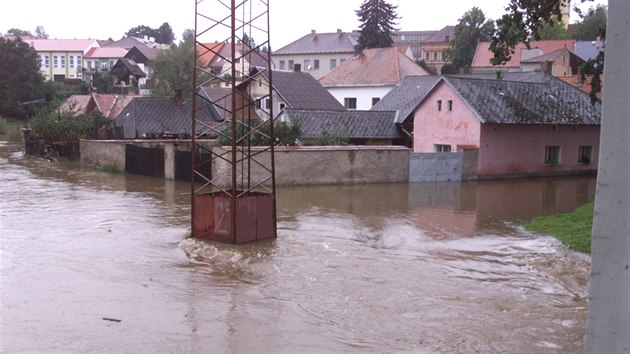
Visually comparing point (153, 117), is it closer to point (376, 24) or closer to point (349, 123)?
point (349, 123)

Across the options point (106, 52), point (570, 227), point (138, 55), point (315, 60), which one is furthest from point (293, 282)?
point (106, 52)

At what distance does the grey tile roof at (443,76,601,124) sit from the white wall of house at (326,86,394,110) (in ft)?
56.8

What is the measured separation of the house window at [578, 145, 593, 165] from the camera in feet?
Answer: 111

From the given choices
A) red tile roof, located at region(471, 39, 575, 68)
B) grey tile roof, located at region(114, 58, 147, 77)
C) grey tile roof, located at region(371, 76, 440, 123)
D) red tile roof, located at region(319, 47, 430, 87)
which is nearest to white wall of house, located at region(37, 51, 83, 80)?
grey tile roof, located at region(114, 58, 147, 77)

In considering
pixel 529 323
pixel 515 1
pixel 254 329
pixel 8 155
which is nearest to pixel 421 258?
pixel 529 323

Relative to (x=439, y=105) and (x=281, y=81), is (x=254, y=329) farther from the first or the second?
(x=281, y=81)

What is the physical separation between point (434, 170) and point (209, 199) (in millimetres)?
15891

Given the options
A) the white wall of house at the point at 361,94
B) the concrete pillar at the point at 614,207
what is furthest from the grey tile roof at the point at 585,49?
the concrete pillar at the point at 614,207

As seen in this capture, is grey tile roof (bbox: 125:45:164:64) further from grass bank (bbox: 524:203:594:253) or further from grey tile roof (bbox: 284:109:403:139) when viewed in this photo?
grass bank (bbox: 524:203:594:253)

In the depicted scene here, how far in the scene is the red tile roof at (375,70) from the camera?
5066cm

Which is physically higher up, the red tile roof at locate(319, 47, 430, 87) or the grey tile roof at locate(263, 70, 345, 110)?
the red tile roof at locate(319, 47, 430, 87)

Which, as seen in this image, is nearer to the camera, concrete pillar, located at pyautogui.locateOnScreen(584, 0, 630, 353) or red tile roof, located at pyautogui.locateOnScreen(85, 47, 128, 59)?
concrete pillar, located at pyautogui.locateOnScreen(584, 0, 630, 353)

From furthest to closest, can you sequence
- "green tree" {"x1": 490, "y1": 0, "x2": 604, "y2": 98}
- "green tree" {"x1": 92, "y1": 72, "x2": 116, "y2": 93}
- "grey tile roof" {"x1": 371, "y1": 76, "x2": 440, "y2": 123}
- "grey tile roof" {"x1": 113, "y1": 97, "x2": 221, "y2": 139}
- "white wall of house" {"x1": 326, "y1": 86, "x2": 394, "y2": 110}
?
"green tree" {"x1": 92, "y1": 72, "x2": 116, "y2": 93} → "white wall of house" {"x1": 326, "y1": 86, "x2": 394, "y2": 110} → "grey tile roof" {"x1": 113, "y1": 97, "x2": 221, "y2": 139} → "grey tile roof" {"x1": 371, "y1": 76, "x2": 440, "y2": 123} → "green tree" {"x1": 490, "y1": 0, "x2": 604, "y2": 98}

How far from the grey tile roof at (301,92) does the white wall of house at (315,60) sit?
32.9 m
